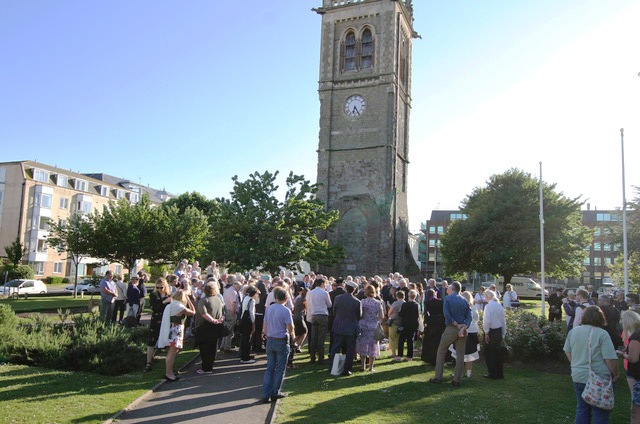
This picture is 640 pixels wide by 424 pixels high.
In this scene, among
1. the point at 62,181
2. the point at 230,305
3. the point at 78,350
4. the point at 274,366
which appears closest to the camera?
the point at 274,366

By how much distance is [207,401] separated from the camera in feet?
26.5

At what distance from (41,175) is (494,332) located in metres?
55.8

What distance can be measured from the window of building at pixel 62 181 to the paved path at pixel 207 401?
174 ft

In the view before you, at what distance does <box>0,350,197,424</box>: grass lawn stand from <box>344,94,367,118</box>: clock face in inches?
1164

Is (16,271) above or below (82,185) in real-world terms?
below

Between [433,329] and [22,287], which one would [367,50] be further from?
[22,287]

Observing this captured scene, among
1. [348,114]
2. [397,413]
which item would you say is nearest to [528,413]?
[397,413]

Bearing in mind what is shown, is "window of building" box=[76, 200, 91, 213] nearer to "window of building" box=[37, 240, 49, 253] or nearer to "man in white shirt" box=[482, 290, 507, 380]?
"window of building" box=[37, 240, 49, 253]

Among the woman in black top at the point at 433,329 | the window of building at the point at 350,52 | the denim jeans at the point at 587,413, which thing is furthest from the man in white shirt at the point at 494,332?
the window of building at the point at 350,52

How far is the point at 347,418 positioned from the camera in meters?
7.22

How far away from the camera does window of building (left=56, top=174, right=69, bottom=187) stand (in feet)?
183

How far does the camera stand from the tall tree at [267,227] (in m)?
26.5

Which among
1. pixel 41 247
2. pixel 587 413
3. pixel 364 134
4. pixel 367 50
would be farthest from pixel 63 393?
pixel 41 247

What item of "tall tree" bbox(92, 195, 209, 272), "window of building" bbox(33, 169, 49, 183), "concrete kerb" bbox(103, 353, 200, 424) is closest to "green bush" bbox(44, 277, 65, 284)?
"window of building" bbox(33, 169, 49, 183)
